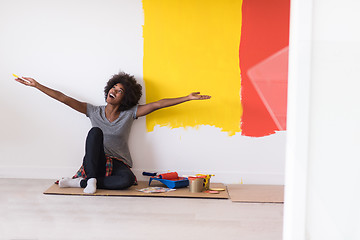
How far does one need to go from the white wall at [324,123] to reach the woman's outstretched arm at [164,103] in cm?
206

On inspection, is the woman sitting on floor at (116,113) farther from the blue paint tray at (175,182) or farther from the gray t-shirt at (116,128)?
the blue paint tray at (175,182)

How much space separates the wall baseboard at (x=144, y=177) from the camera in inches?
129

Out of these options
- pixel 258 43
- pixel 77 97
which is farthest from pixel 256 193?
pixel 77 97

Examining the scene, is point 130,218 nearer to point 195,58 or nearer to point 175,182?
point 175,182

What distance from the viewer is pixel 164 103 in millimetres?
3123

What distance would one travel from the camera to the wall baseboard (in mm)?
3285

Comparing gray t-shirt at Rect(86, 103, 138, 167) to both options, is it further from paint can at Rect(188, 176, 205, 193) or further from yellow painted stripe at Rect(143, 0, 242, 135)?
paint can at Rect(188, 176, 205, 193)

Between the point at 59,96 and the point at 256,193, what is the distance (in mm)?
1602

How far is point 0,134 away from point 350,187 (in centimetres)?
301

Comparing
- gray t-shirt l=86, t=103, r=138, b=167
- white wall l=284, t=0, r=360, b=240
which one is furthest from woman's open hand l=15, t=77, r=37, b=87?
white wall l=284, t=0, r=360, b=240

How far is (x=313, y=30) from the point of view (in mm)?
954

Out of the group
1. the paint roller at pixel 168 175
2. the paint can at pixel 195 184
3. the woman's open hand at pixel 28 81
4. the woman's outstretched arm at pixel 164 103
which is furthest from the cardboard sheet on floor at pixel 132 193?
the woman's open hand at pixel 28 81

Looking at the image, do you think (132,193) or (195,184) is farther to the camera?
(195,184)

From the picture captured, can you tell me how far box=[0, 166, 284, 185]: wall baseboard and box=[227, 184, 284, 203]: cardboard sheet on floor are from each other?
95 mm
